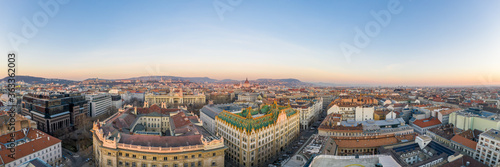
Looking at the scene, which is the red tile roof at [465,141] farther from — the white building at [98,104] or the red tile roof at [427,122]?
the white building at [98,104]

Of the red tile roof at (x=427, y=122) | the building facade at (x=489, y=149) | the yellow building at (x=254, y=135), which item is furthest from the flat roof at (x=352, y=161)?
the red tile roof at (x=427, y=122)

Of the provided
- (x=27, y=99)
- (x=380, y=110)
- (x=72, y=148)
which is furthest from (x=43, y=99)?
(x=380, y=110)

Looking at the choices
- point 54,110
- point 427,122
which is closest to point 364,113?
point 427,122

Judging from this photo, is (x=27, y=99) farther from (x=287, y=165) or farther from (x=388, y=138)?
(x=388, y=138)

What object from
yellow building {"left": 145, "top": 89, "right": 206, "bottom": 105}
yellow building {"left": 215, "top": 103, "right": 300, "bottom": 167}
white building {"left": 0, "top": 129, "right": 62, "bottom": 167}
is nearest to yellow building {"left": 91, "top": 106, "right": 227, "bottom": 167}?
yellow building {"left": 215, "top": 103, "right": 300, "bottom": 167}

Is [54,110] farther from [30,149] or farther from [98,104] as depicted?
[30,149]

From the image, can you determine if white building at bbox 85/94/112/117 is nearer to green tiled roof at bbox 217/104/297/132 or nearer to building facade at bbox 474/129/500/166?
green tiled roof at bbox 217/104/297/132
